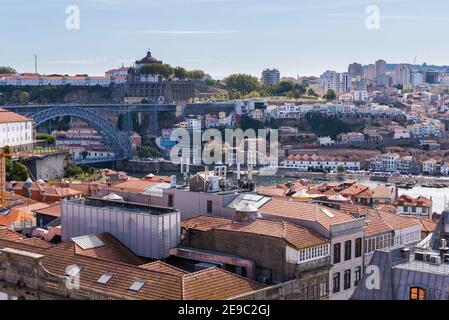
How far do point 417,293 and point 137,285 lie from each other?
9.48 ft

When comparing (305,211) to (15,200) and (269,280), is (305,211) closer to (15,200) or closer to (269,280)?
(269,280)

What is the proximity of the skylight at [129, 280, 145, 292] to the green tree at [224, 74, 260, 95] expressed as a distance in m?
72.4

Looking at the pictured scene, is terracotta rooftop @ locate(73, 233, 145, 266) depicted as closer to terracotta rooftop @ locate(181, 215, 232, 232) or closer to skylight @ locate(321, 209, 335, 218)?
terracotta rooftop @ locate(181, 215, 232, 232)

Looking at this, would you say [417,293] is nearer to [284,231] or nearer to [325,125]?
[284,231]

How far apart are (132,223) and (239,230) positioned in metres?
1.52

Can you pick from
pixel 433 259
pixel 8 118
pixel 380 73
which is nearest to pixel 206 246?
pixel 433 259

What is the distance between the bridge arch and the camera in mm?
46500

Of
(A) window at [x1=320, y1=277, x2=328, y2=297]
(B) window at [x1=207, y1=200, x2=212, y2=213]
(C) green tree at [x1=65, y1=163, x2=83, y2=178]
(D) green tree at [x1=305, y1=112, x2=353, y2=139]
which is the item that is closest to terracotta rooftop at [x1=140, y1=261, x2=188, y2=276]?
(A) window at [x1=320, y1=277, x2=328, y2=297]

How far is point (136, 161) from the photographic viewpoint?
5181 cm

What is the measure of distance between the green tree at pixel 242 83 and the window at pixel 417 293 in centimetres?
7298

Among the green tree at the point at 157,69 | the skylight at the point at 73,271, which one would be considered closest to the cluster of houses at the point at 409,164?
the green tree at the point at 157,69

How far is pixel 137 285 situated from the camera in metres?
8.35

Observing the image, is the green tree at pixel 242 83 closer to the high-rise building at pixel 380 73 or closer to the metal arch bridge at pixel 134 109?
the metal arch bridge at pixel 134 109
